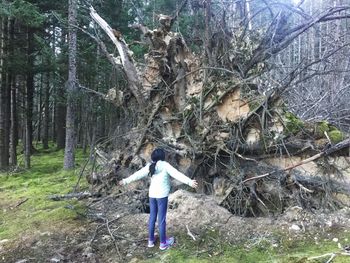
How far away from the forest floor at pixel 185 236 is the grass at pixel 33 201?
0.13 ft

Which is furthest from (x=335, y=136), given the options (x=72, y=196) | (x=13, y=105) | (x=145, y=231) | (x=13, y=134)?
(x=13, y=105)

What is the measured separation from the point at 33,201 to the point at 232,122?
4934mm

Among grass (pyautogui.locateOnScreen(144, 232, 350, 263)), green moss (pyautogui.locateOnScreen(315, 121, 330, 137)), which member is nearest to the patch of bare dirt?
grass (pyautogui.locateOnScreen(144, 232, 350, 263))

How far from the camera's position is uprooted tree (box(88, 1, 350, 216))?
22.8ft

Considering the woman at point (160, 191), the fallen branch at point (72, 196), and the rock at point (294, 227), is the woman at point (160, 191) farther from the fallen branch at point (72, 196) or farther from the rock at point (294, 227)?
the fallen branch at point (72, 196)

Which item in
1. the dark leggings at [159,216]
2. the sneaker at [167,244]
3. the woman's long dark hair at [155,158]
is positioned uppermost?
the woman's long dark hair at [155,158]

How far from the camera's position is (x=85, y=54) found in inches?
621

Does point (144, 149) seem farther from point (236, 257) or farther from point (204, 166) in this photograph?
point (236, 257)

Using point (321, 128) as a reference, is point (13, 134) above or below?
below

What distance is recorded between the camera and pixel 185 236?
6.29m

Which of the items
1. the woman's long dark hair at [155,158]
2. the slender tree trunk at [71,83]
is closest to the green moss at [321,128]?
the woman's long dark hair at [155,158]

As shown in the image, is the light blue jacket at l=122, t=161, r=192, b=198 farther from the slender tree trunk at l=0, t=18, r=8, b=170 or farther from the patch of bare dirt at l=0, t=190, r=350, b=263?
the slender tree trunk at l=0, t=18, r=8, b=170

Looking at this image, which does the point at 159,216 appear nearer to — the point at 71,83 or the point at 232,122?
the point at 232,122

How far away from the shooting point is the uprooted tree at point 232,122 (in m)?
6.96
